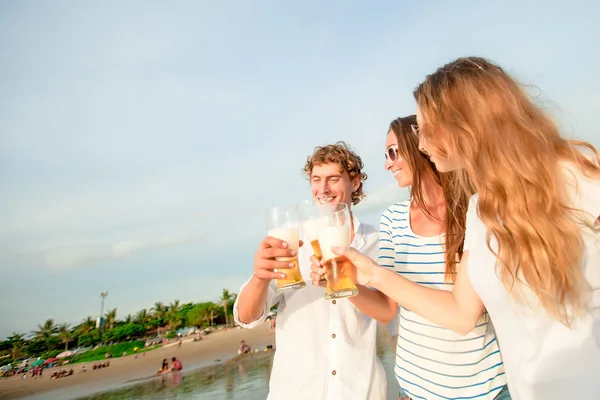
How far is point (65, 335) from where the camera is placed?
46.6 metres

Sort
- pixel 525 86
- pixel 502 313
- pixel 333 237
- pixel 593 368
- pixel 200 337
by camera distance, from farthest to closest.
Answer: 1. pixel 200 337
2. pixel 333 237
3. pixel 525 86
4. pixel 502 313
5. pixel 593 368

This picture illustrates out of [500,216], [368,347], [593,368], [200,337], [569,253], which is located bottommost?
[200,337]

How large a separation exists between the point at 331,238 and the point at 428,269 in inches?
24.6

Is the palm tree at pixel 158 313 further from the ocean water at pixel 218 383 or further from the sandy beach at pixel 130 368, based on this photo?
the ocean water at pixel 218 383

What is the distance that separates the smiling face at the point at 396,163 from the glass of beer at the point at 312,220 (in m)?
0.80

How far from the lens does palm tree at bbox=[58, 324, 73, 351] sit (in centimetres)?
4581

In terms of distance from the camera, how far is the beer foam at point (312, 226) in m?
2.18

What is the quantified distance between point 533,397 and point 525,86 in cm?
134

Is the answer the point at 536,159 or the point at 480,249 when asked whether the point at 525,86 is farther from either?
the point at 480,249

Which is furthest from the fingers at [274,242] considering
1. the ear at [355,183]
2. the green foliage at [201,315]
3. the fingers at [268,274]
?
the green foliage at [201,315]

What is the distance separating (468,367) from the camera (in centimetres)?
199

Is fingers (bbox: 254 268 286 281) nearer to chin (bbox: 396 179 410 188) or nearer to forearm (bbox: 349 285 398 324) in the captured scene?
forearm (bbox: 349 285 398 324)

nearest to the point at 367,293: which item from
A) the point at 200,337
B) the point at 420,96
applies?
the point at 420,96

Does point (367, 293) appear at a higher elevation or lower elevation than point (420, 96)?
lower
